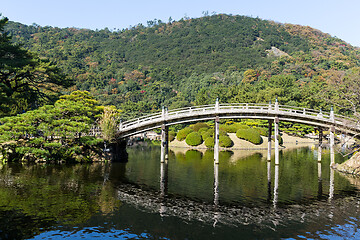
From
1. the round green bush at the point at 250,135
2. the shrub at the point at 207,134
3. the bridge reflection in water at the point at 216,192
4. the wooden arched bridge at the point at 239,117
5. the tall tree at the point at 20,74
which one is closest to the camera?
the bridge reflection in water at the point at 216,192

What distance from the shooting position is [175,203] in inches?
822

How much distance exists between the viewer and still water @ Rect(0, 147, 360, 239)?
1566cm

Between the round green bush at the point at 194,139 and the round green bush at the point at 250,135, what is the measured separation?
7.54 metres

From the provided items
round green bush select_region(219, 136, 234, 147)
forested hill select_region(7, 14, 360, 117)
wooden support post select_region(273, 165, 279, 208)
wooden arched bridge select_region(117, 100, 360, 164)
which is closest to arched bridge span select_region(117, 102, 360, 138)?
wooden arched bridge select_region(117, 100, 360, 164)

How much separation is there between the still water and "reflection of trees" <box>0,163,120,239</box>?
0.06 meters

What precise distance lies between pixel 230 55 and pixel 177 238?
170m

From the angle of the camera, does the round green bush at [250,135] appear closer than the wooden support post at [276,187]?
No

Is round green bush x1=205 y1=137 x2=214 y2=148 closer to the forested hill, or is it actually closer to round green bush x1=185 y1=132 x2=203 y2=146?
round green bush x1=185 y1=132 x2=203 y2=146

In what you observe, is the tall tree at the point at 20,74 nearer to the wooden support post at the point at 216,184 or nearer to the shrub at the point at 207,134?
the shrub at the point at 207,134

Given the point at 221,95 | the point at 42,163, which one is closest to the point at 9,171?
the point at 42,163

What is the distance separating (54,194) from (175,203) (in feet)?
28.2

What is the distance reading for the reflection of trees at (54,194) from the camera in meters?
17.4

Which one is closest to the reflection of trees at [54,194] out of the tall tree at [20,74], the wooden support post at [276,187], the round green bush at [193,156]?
the wooden support post at [276,187]

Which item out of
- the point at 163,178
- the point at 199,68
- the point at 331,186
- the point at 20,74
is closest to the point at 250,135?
the point at 331,186
